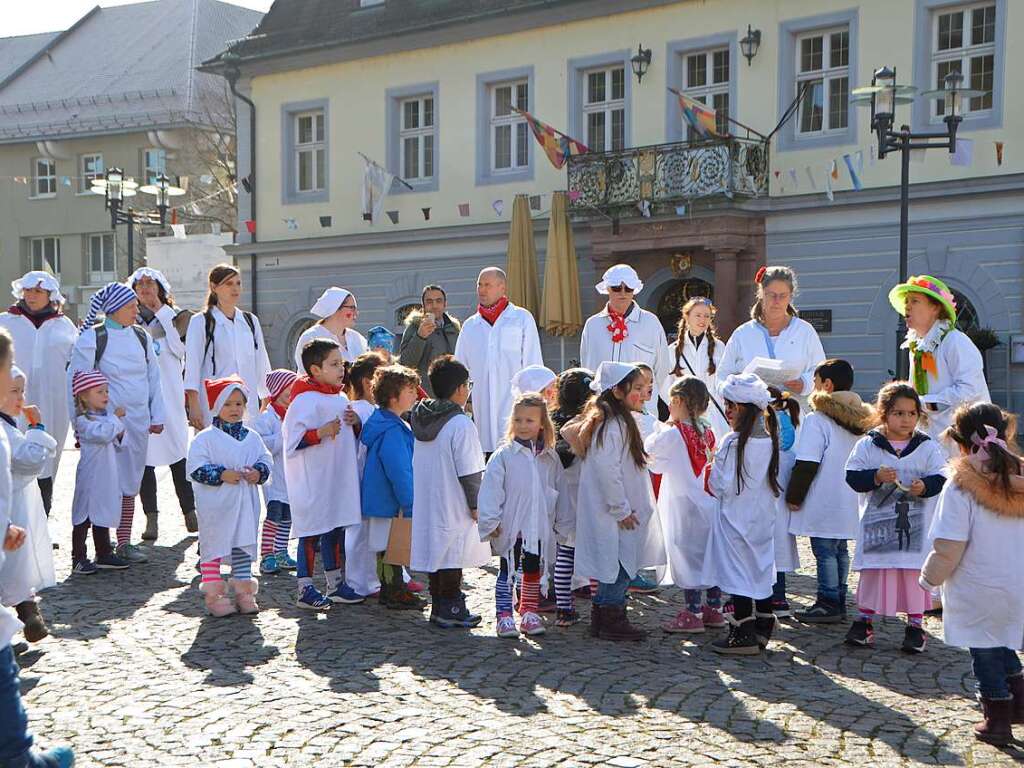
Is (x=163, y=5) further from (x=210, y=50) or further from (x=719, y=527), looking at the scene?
(x=719, y=527)

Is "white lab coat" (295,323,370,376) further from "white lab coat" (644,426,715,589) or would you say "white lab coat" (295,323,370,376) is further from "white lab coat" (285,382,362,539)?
"white lab coat" (644,426,715,589)

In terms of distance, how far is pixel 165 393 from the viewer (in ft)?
36.0

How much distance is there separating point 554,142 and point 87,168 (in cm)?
2967

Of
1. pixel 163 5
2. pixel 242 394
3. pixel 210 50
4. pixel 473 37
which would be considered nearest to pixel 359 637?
pixel 242 394

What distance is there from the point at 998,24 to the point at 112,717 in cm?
1737

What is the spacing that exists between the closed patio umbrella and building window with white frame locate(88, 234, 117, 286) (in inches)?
1128

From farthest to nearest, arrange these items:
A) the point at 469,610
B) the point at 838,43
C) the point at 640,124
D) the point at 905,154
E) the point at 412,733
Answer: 1. the point at 640,124
2. the point at 838,43
3. the point at 905,154
4. the point at 469,610
5. the point at 412,733

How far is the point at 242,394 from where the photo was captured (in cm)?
795

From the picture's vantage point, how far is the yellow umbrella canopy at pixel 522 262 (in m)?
23.4

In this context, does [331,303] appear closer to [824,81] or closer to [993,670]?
[993,670]

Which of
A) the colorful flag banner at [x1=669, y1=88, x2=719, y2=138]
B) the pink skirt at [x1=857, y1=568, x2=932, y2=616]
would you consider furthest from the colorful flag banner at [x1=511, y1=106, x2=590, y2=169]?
the pink skirt at [x1=857, y1=568, x2=932, y2=616]

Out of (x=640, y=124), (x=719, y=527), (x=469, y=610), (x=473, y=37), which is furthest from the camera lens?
(x=473, y=37)

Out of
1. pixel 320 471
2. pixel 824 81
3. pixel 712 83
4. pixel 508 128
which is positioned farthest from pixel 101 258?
pixel 320 471

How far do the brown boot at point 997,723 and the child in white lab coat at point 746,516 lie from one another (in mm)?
1586
